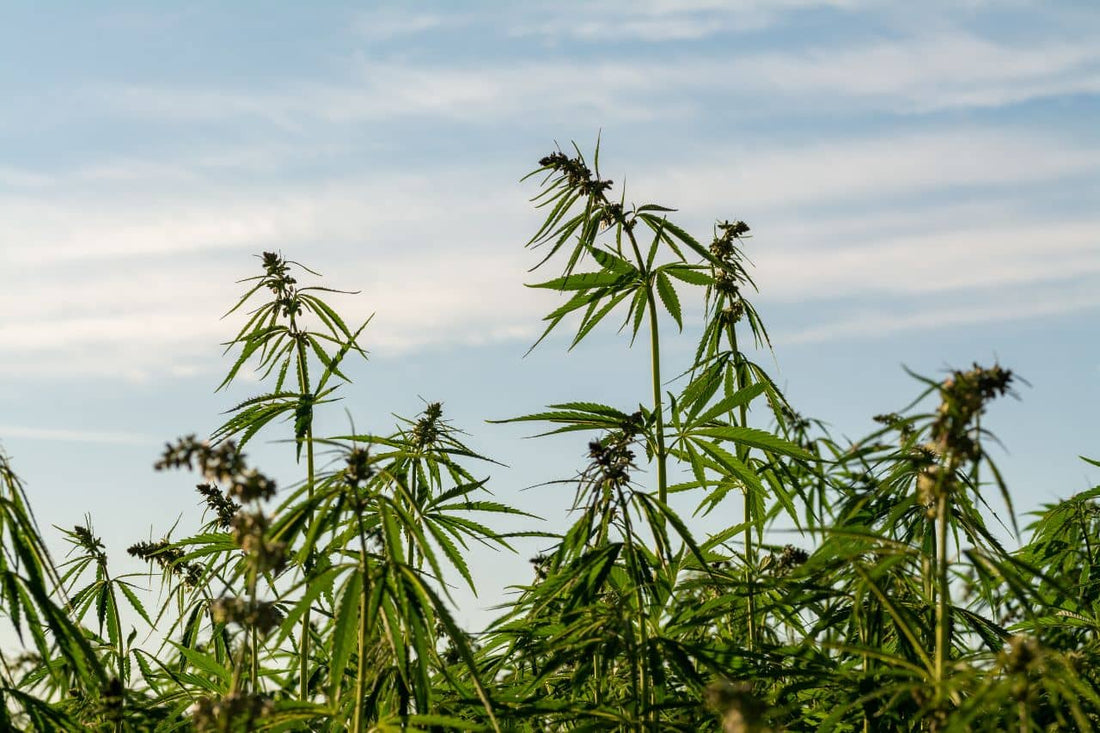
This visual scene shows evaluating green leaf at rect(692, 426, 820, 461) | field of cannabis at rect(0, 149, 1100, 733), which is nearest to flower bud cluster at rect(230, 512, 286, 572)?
field of cannabis at rect(0, 149, 1100, 733)

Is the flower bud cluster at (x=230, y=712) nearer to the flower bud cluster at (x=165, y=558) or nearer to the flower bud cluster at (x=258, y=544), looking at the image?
the flower bud cluster at (x=258, y=544)

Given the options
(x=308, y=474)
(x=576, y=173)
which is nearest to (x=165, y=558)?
(x=308, y=474)

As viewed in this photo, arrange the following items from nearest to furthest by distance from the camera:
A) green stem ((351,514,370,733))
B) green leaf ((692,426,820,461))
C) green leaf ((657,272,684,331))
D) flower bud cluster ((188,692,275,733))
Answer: flower bud cluster ((188,692,275,733)) → green stem ((351,514,370,733)) → green leaf ((692,426,820,461)) → green leaf ((657,272,684,331))

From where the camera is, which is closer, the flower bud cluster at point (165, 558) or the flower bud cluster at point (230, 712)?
the flower bud cluster at point (230, 712)

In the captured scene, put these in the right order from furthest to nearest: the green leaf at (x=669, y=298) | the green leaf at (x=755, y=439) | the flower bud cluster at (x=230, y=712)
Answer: the green leaf at (x=669, y=298), the green leaf at (x=755, y=439), the flower bud cluster at (x=230, y=712)

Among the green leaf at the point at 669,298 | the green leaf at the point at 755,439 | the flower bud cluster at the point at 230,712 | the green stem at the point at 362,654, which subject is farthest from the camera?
the green leaf at the point at 669,298

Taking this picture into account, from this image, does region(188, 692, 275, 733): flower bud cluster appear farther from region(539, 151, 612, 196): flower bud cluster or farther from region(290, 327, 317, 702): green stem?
region(539, 151, 612, 196): flower bud cluster

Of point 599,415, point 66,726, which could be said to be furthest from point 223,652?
point 599,415

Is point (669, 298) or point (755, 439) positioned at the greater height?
point (669, 298)

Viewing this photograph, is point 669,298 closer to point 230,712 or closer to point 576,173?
point 576,173

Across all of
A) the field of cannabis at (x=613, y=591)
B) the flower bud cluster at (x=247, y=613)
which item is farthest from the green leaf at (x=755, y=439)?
the flower bud cluster at (x=247, y=613)

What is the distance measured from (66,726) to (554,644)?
147cm

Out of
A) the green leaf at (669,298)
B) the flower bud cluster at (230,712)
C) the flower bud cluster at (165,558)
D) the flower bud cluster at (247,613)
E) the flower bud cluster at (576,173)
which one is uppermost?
the flower bud cluster at (576,173)

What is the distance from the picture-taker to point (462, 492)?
4.59 meters
